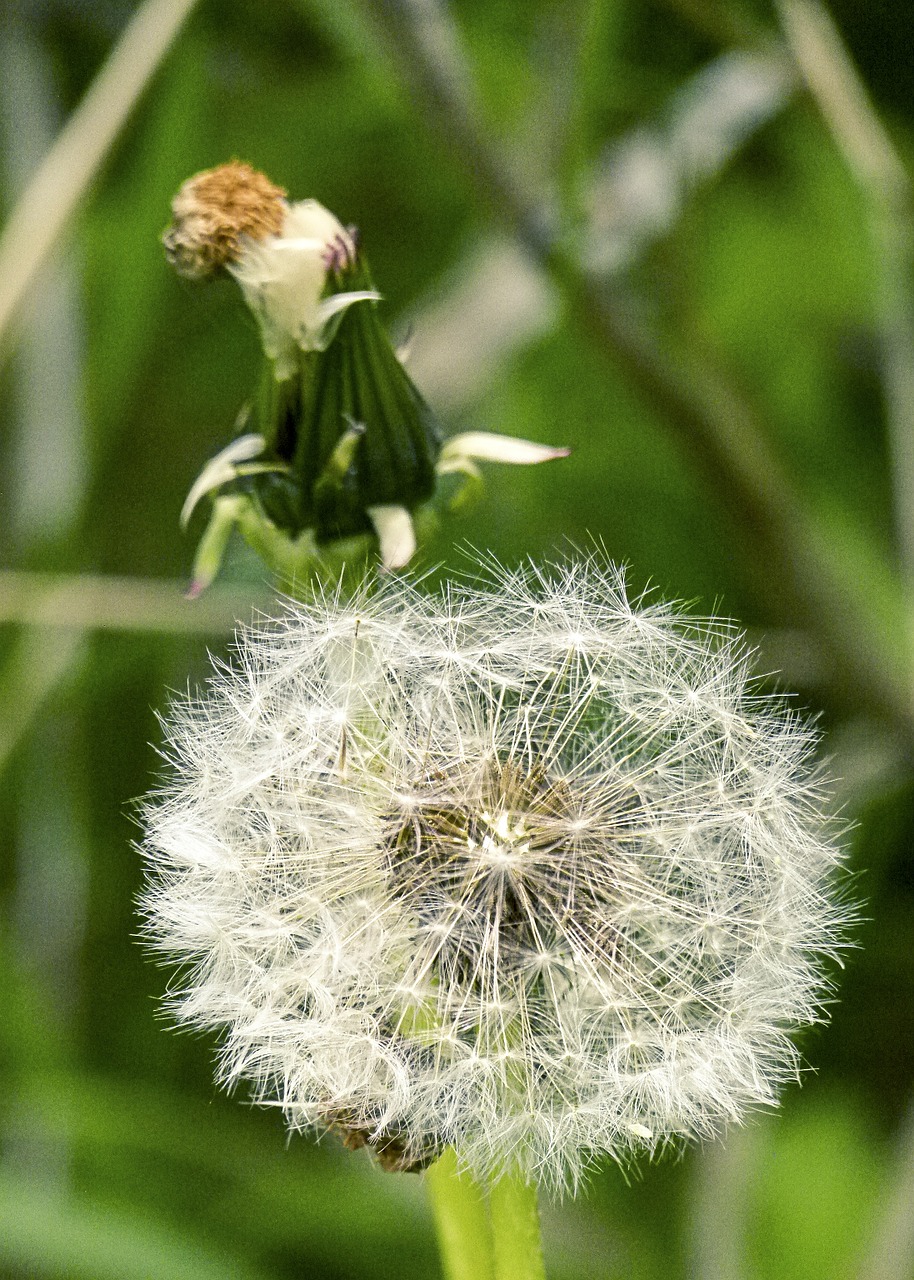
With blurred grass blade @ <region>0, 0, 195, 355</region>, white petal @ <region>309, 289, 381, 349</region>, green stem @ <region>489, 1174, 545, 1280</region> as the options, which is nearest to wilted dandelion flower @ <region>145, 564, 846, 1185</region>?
green stem @ <region>489, 1174, 545, 1280</region>

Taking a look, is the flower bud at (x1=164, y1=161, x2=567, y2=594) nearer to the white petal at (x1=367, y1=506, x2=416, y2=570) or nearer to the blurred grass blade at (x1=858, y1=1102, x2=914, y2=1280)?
the white petal at (x1=367, y1=506, x2=416, y2=570)

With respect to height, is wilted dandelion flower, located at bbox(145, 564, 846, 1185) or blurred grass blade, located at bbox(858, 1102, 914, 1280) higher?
wilted dandelion flower, located at bbox(145, 564, 846, 1185)

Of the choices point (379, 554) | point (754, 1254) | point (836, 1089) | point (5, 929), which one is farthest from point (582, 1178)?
point (5, 929)

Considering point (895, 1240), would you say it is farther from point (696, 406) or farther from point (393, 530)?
point (393, 530)

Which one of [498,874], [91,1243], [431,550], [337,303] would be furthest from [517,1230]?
[91,1243]

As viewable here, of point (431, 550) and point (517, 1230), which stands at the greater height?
point (431, 550)
